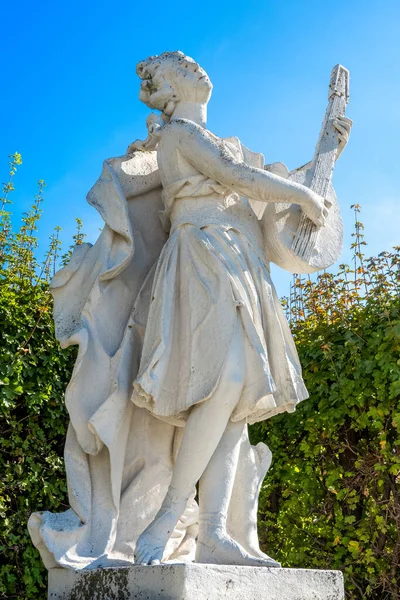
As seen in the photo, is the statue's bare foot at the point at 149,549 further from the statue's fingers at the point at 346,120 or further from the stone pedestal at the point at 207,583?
the statue's fingers at the point at 346,120

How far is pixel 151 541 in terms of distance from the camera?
283cm

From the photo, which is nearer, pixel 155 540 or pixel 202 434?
pixel 155 540

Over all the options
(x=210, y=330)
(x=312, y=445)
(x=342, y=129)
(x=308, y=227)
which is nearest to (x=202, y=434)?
(x=210, y=330)

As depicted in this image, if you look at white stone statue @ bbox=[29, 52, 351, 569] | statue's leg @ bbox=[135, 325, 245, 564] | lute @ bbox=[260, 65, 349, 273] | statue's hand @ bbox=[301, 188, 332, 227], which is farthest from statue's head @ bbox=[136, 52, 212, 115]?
statue's leg @ bbox=[135, 325, 245, 564]

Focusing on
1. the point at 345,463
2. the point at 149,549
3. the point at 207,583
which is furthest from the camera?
the point at 345,463

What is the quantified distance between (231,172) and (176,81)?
0.59 meters

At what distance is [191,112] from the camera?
11.8 feet

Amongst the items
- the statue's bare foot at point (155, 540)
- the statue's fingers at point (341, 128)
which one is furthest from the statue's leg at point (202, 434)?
the statue's fingers at point (341, 128)

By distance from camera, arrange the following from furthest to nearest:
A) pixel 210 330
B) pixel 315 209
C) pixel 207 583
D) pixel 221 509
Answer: pixel 315 209 < pixel 210 330 < pixel 221 509 < pixel 207 583

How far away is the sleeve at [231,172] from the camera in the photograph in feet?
10.8

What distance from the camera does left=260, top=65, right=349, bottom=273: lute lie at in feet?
11.3

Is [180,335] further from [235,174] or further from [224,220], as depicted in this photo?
[235,174]

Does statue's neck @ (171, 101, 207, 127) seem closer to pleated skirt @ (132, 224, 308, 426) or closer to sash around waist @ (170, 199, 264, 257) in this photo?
sash around waist @ (170, 199, 264, 257)

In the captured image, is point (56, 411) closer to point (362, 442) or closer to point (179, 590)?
point (362, 442)
